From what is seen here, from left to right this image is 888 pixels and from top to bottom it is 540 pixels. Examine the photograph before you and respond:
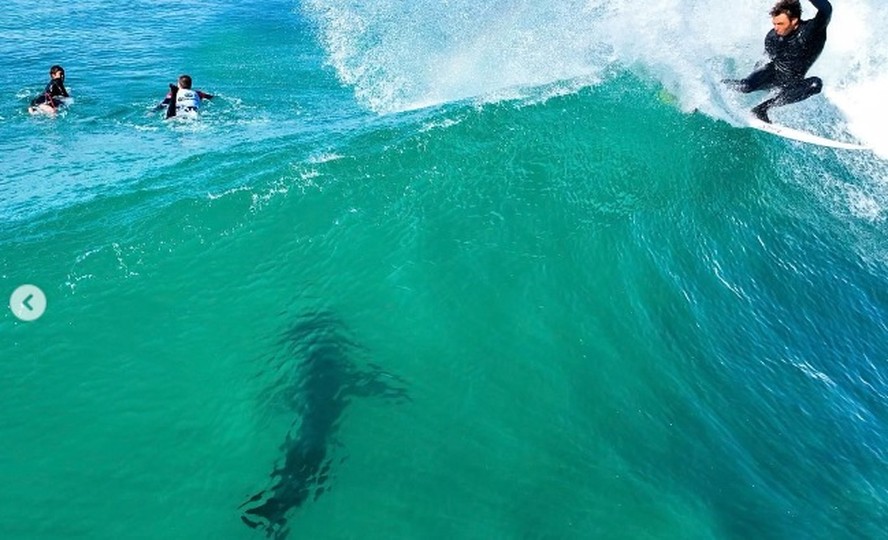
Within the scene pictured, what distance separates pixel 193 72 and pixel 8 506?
15.1 meters

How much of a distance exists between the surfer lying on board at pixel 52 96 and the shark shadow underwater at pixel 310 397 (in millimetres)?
10576

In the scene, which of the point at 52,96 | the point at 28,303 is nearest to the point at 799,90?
the point at 28,303

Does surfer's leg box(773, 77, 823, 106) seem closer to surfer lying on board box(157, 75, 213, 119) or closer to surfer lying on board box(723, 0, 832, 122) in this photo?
surfer lying on board box(723, 0, 832, 122)

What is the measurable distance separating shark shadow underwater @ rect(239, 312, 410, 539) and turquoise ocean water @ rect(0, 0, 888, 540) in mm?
42

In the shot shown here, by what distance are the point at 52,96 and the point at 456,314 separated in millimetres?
12425

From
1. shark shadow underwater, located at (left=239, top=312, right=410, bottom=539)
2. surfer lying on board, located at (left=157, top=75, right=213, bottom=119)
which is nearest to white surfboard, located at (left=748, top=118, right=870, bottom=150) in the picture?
shark shadow underwater, located at (left=239, top=312, right=410, bottom=539)

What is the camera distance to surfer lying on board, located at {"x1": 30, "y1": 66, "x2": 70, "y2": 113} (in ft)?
48.1

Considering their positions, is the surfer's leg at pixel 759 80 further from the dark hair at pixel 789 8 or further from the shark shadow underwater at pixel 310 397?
the shark shadow underwater at pixel 310 397

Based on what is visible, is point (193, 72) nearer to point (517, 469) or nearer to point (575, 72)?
point (575, 72)

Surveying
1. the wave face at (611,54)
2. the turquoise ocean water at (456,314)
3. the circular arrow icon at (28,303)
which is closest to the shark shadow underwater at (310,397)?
the turquoise ocean water at (456,314)

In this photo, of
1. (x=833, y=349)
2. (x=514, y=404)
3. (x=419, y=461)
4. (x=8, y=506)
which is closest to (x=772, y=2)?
(x=833, y=349)

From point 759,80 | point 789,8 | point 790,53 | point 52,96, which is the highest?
point 52,96

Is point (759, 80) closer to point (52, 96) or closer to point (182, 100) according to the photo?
point (182, 100)

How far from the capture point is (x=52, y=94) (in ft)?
49.6
